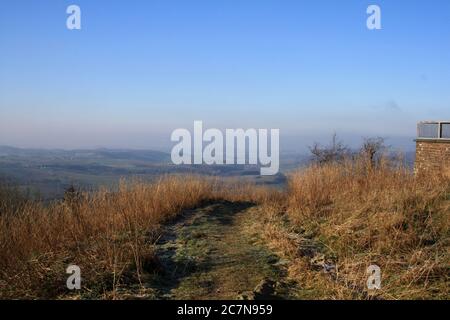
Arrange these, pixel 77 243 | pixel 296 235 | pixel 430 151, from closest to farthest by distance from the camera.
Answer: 1. pixel 77 243
2. pixel 296 235
3. pixel 430 151

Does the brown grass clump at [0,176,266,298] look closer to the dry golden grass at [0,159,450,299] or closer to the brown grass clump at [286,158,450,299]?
the dry golden grass at [0,159,450,299]

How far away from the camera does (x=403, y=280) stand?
4.70m

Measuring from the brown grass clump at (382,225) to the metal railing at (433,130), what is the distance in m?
11.3

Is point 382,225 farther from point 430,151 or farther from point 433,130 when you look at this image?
point 433,130

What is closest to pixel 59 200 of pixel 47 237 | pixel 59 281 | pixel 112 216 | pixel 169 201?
pixel 112 216

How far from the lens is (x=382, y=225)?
6.52m

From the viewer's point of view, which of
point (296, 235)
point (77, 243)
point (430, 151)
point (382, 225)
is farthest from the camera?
point (430, 151)

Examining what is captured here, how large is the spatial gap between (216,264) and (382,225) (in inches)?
94.1

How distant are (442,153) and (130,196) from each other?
1626 cm

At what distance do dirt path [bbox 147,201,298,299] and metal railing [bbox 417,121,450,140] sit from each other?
49.7 feet

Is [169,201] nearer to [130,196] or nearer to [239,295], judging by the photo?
[130,196]

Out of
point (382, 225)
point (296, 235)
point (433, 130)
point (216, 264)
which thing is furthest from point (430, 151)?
Result: point (216, 264)

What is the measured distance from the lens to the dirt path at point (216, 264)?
485cm

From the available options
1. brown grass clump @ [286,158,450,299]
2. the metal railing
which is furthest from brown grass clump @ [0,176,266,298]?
the metal railing
